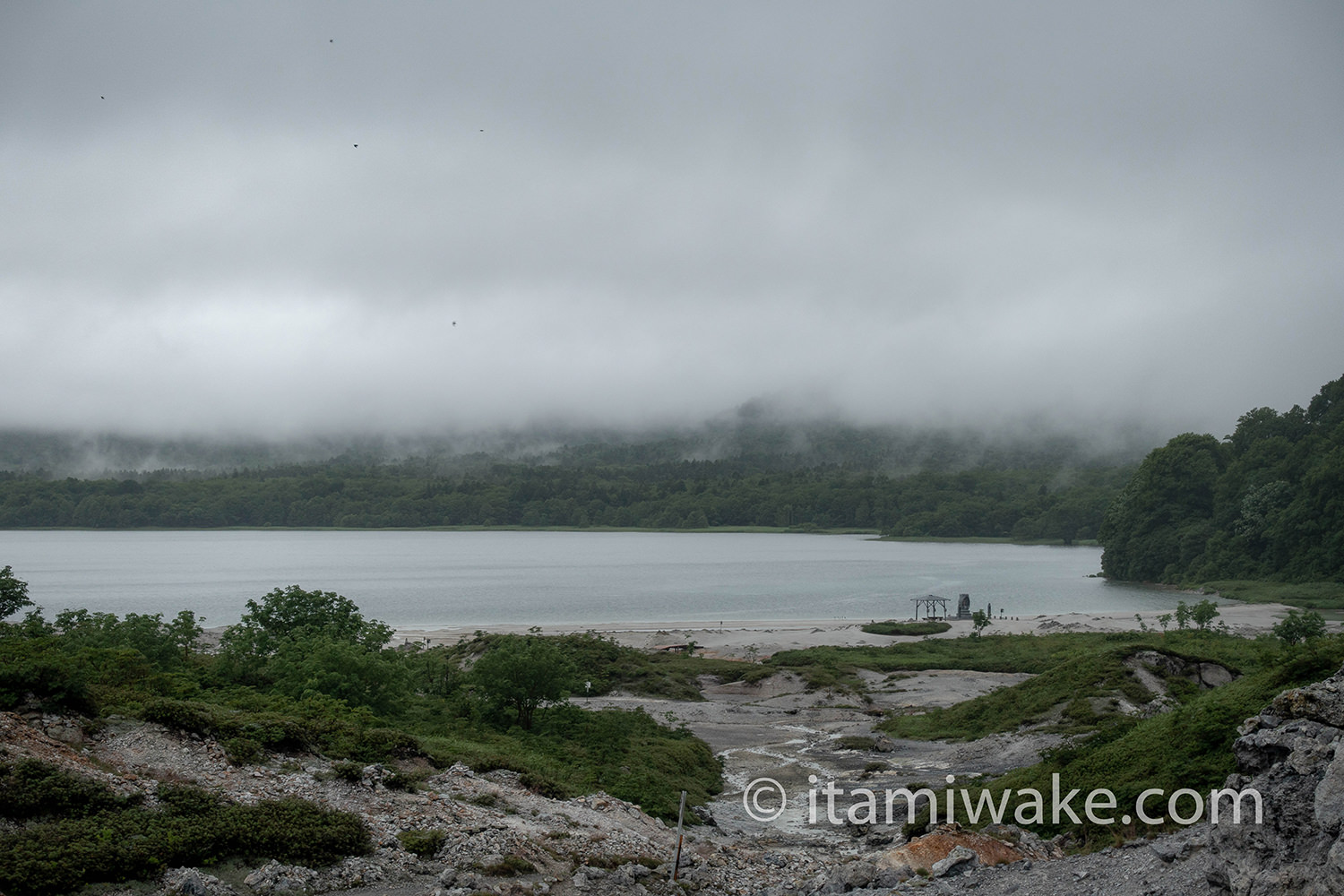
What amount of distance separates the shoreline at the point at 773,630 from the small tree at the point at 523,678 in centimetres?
3107

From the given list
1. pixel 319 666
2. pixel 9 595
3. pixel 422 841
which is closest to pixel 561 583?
pixel 9 595

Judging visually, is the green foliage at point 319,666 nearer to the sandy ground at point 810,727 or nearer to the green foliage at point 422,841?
the green foliage at point 422,841

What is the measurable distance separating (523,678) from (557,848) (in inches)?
461

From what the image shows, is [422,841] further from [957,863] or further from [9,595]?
[9,595]

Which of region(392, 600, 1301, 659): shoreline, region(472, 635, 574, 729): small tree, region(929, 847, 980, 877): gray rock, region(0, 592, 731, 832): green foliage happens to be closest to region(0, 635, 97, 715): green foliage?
region(0, 592, 731, 832): green foliage

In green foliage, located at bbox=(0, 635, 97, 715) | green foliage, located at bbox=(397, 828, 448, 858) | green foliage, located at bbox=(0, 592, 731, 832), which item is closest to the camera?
green foliage, located at bbox=(397, 828, 448, 858)

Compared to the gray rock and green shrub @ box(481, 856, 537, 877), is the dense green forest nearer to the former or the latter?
the gray rock

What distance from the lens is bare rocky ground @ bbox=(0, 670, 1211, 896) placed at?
13.0 m

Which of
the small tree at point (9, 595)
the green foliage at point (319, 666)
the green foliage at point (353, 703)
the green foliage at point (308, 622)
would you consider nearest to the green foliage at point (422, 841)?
the green foliage at point (353, 703)

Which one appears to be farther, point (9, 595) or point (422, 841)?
point (9, 595)

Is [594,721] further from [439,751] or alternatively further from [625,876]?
[625,876]

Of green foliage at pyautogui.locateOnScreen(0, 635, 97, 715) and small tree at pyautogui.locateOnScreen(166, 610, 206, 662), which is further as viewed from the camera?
small tree at pyautogui.locateOnScreen(166, 610, 206, 662)

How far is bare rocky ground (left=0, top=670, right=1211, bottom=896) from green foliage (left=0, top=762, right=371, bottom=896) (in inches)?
14.6

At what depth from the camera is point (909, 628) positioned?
73.8 metres
